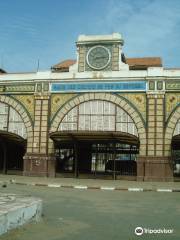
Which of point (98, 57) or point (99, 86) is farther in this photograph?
point (98, 57)

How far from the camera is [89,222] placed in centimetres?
920

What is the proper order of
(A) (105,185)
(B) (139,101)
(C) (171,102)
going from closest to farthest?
(A) (105,185)
(C) (171,102)
(B) (139,101)

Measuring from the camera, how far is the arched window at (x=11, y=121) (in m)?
29.7

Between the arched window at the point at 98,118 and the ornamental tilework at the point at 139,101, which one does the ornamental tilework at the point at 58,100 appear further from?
the ornamental tilework at the point at 139,101

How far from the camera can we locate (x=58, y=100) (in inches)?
1142

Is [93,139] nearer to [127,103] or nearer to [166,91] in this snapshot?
[127,103]

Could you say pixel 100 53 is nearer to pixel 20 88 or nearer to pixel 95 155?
pixel 20 88

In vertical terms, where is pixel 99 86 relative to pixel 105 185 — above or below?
above

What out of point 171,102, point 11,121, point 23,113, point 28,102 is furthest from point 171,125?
point 11,121

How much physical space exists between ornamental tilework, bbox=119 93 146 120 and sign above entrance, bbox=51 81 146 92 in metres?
0.42

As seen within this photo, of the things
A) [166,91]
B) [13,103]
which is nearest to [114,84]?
[166,91]

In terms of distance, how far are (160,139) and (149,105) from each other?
242cm

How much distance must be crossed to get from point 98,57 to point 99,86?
223cm

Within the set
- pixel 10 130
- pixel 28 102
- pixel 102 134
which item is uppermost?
pixel 28 102
